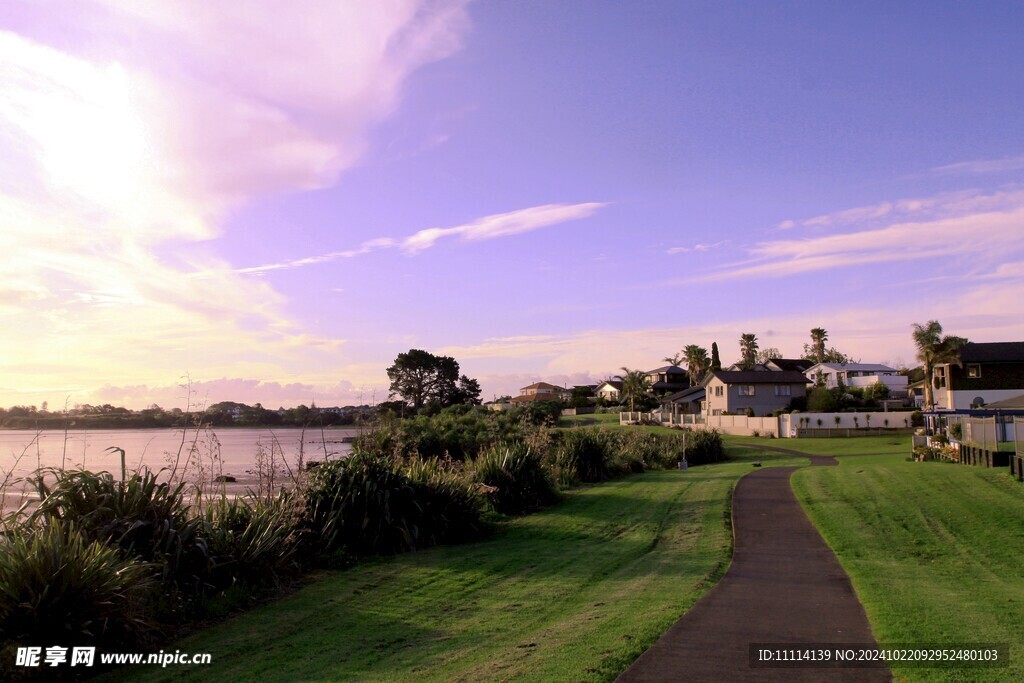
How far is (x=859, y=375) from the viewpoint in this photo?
86.9 m

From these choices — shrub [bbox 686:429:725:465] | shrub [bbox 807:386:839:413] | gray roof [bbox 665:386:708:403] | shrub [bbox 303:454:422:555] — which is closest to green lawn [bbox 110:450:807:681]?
shrub [bbox 303:454:422:555]

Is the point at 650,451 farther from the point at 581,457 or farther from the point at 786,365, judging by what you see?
the point at 786,365

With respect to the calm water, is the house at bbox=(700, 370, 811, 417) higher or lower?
higher

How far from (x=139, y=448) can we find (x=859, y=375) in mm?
79296

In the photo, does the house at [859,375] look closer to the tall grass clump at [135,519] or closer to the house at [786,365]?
the house at [786,365]

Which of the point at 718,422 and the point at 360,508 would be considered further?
the point at 718,422

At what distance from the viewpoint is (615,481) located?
24438 millimetres

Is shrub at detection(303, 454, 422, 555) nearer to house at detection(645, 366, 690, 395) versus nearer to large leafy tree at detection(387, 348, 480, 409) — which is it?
large leafy tree at detection(387, 348, 480, 409)

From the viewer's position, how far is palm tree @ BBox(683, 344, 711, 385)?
3954 inches

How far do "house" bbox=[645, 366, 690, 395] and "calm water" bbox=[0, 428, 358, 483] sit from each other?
65721 millimetres

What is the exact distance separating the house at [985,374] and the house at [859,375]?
24.7 meters

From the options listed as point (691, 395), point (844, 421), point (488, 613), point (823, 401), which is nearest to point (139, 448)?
point (488, 613)

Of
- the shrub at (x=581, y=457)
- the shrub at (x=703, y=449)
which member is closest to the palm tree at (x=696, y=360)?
the shrub at (x=703, y=449)

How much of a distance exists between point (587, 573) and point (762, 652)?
13.5 ft
